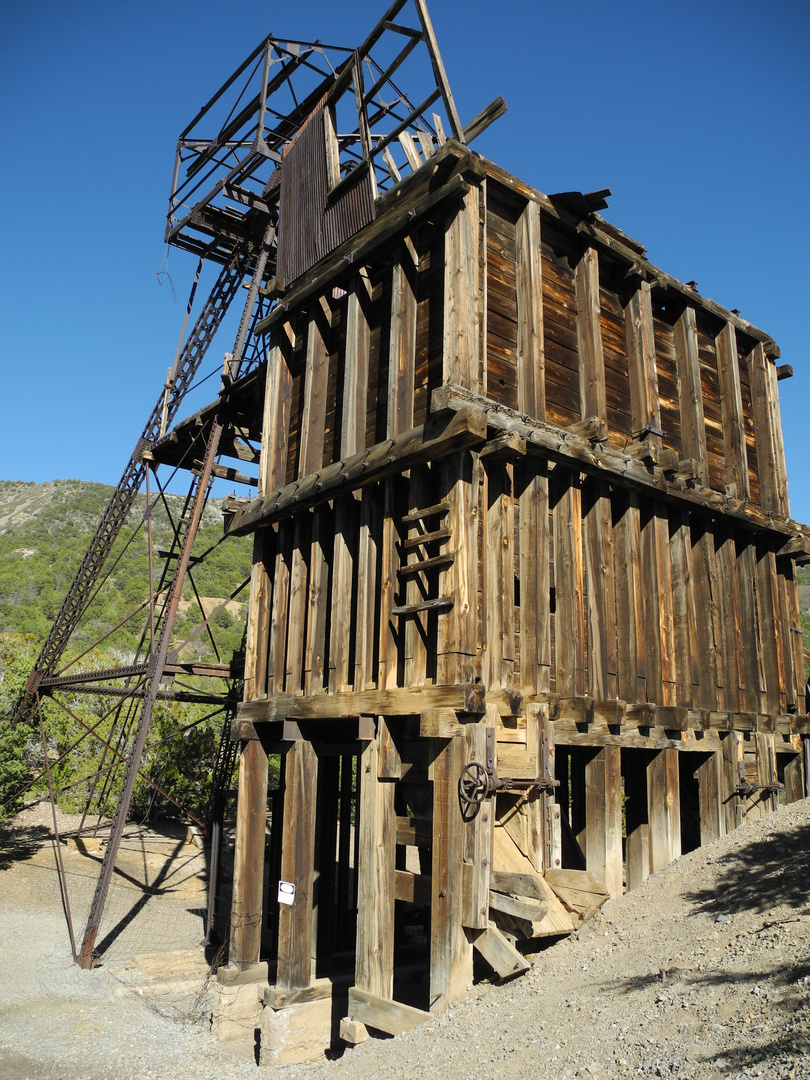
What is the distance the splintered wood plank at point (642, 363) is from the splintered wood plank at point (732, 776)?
13.6 feet

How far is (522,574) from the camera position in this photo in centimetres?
952

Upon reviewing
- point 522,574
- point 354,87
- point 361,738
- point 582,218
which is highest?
point 354,87

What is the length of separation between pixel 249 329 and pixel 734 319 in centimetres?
895

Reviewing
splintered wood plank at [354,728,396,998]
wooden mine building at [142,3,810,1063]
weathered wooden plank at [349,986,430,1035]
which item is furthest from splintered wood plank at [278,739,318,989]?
weathered wooden plank at [349,986,430,1035]

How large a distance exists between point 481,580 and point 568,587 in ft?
4.73

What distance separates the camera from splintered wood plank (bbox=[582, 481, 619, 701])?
398 inches

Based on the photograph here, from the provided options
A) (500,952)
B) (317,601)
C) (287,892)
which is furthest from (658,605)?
(287,892)

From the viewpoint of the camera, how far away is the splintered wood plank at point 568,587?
9.74 m

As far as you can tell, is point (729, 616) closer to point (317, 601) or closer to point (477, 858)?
point (317, 601)

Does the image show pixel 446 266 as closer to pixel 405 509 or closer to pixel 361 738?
pixel 405 509

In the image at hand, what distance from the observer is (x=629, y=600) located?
10.6 metres

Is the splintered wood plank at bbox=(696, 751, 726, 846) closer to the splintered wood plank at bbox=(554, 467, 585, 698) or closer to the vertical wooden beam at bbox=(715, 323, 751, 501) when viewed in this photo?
the splintered wood plank at bbox=(554, 467, 585, 698)

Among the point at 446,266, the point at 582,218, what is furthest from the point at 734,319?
the point at 446,266

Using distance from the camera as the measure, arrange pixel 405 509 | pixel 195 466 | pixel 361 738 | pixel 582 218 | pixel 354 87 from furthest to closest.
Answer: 1. pixel 195 466
2. pixel 354 87
3. pixel 582 218
4. pixel 405 509
5. pixel 361 738
